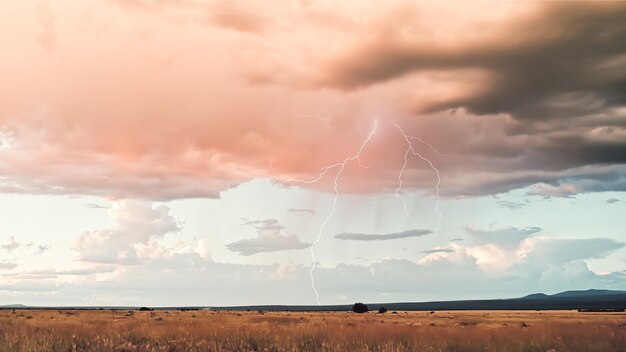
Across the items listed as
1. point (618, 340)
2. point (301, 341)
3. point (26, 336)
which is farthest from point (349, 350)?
point (26, 336)

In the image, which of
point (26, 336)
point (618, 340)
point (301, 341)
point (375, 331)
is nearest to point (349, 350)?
point (301, 341)

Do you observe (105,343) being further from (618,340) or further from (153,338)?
(618,340)

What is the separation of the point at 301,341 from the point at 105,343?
529 centimetres

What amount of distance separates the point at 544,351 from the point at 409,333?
4.16 m

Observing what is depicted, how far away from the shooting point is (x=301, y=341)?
1700cm

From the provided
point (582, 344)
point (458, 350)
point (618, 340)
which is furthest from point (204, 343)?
point (618, 340)

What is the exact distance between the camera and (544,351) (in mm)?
15602

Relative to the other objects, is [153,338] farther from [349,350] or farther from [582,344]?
[582,344]

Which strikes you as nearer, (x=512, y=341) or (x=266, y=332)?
(x=512, y=341)

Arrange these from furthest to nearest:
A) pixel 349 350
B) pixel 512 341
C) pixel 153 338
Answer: pixel 153 338 < pixel 512 341 < pixel 349 350

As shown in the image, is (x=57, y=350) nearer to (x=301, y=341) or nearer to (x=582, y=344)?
(x=301, y=341)

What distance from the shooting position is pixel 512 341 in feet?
54.5

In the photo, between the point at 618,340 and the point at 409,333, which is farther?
the point at 409,333

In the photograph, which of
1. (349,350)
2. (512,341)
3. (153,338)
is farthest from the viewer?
(153,338)
